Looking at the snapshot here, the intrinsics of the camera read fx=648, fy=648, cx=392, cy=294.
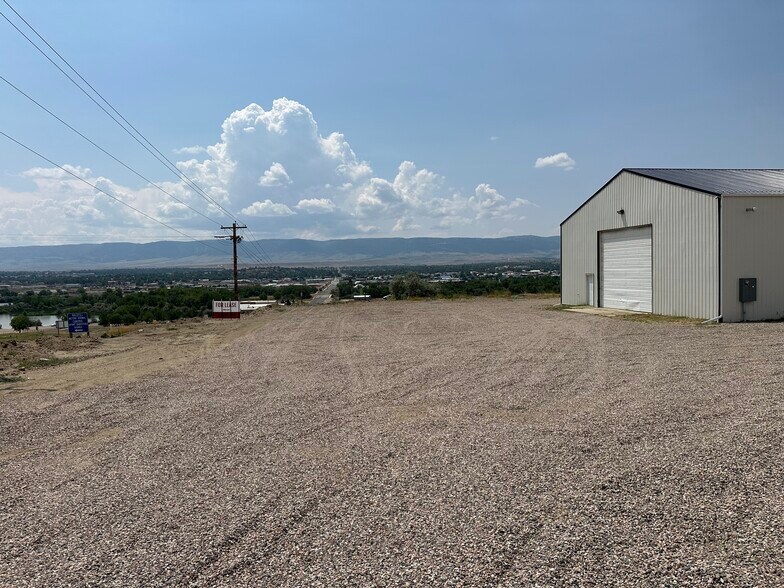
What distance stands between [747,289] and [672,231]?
3.68m

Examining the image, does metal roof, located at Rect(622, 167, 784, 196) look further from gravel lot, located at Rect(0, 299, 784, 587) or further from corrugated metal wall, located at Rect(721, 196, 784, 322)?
gravel lot, located at Rect(0, 299, 784, 587)

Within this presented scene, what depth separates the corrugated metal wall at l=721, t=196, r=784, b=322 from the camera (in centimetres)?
2250

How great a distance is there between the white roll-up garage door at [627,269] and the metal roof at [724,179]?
2556 mm

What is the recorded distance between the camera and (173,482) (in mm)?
6668

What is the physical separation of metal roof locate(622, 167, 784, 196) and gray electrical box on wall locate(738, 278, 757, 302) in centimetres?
315

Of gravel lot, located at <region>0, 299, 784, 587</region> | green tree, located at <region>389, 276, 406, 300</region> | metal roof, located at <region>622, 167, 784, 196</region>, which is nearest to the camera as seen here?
gravel lot, located at <region>0, 299, 784, 587</region>

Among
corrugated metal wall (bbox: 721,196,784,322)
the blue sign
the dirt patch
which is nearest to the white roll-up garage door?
corrugated metal wall (bbox: 721,196,784,322)

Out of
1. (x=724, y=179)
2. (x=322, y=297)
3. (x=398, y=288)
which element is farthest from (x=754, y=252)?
(x=322, y=297)

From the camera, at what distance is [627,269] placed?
28.8 meters

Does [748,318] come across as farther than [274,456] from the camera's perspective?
Yes

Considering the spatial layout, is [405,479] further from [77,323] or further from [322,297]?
[322,297]

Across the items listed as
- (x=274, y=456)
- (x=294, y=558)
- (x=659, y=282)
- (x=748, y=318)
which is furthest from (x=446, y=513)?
(x=659, y=282)

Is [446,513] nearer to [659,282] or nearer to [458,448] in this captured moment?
[458,448]

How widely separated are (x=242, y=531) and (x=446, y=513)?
1.72 metres
